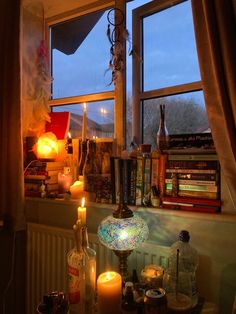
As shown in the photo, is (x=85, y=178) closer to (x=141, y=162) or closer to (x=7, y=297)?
(x=141, y=162)

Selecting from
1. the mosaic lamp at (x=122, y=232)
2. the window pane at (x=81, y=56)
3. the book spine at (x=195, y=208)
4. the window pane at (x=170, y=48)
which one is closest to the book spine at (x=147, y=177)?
the book spine at (x=195, y=208)

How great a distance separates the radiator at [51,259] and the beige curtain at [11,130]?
0.16 metres

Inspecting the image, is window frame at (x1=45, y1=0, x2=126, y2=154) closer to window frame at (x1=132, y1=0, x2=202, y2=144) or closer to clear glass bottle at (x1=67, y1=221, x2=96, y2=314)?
window frame at (x1=132, y1=0, x2=202, y2=144)

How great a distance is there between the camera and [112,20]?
169 cm

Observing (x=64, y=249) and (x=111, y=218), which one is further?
(x=64, y=249)

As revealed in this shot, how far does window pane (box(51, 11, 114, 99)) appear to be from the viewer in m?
1.79

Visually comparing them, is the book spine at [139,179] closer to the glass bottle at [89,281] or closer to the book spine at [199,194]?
the book spine at [199,194]

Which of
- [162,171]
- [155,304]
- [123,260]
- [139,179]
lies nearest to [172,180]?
[162,171]

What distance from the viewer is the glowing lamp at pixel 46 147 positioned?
1.71 metres

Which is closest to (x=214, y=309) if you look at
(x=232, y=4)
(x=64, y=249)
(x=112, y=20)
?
(x=64, y=249)

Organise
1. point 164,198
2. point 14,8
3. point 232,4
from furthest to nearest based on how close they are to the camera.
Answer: point 14,8, point 164,198, point 232,4

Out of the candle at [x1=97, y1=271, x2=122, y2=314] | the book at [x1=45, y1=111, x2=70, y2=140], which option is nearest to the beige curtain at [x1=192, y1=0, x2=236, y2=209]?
the candle at [x1=97, y1=271, x2=122, y2=314]

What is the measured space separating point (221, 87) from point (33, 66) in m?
1.31

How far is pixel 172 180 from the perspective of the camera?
1.28 m
